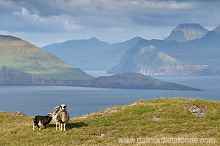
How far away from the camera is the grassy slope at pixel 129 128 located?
86.5 feet

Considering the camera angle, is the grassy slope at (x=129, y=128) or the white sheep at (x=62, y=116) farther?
the white sheep at (x=62, y=116)

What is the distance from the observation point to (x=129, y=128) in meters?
29.5

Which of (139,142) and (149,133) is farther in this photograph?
(149,133)

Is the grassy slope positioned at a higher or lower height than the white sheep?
lower

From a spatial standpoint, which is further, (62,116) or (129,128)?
(129,128)

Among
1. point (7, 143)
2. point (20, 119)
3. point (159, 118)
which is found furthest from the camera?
point (20, 119)

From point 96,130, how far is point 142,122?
532 centimetres

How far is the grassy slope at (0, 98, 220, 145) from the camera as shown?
26.4 metres

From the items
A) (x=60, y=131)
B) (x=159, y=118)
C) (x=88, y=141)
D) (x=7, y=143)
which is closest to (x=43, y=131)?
(x=60, y=131)

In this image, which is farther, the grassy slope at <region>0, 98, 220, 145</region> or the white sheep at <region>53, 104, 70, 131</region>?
the white sheep at <region>53, 104, 70, 131</region>

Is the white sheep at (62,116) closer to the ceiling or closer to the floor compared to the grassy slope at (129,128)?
closer to the ceiling

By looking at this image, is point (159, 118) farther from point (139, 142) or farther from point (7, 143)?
point (7, 143)

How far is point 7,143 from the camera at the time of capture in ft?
85.6

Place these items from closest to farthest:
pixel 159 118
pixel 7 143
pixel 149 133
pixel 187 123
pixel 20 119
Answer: pixel 7 143 < pixel 149 133 < pixel 187 123 < pixel 159 118 < pixel 20 119
